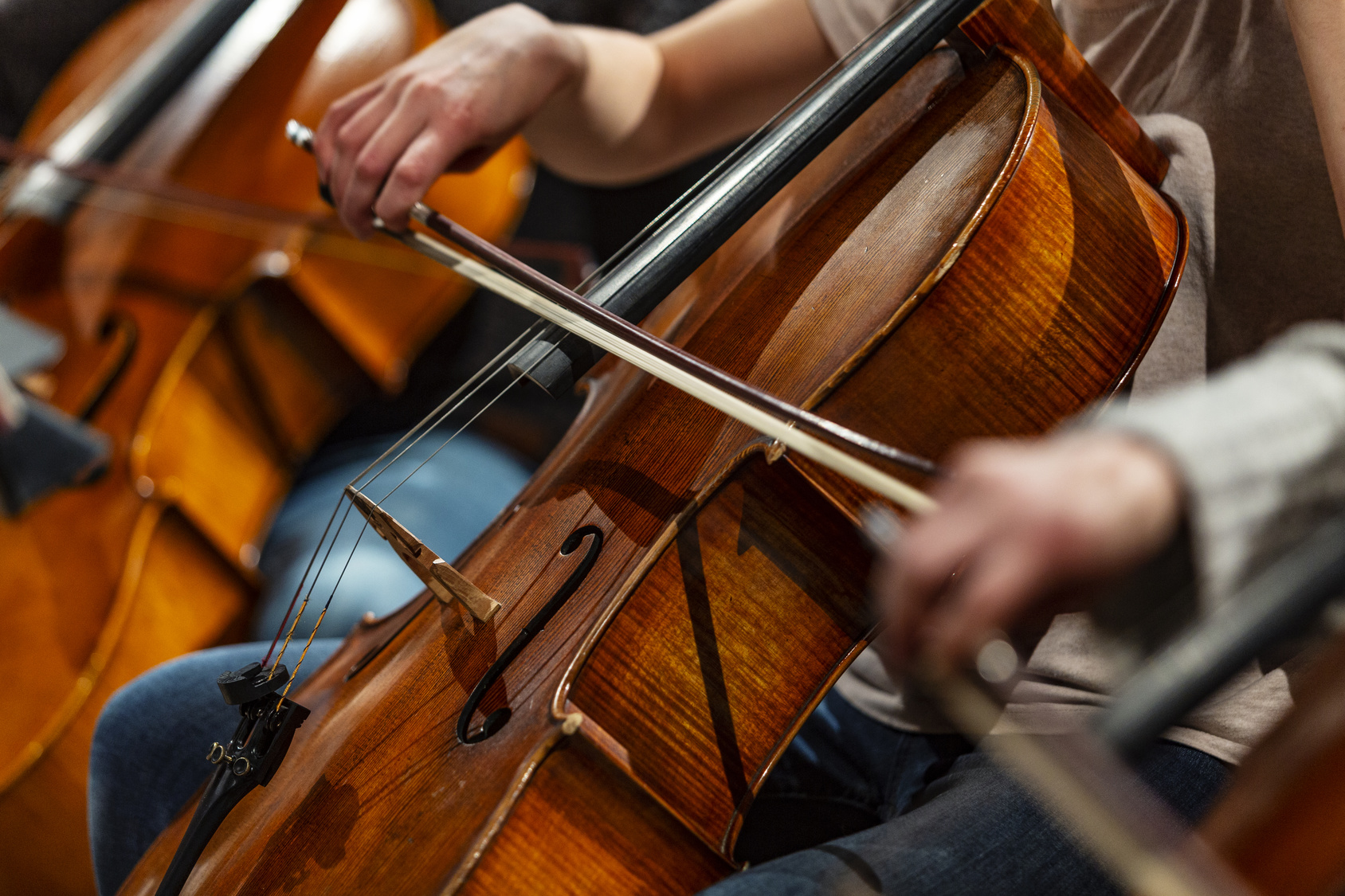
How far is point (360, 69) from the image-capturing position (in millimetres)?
1262

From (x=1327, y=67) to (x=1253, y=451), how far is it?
0.33m

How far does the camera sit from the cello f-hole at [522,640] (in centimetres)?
44

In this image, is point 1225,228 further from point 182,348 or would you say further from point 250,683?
point 182,348

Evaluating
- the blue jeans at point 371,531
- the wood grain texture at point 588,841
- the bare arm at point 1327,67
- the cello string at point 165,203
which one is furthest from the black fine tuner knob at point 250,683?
the cello string at point 165,203

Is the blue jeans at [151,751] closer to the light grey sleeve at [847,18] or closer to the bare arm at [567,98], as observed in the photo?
the bare arm at [567,98]

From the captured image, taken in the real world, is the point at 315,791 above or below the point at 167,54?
below

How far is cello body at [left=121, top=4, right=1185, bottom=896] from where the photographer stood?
16.5 inches

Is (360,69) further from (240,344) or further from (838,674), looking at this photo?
(838,674)

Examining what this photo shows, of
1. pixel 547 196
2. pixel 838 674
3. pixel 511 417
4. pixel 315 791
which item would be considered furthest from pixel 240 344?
pixel 838 674

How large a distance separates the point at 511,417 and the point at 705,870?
105 cm

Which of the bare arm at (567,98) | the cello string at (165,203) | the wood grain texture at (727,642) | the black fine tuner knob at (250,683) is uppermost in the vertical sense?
the cello string at (165,203)

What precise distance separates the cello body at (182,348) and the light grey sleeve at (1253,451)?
1.04 metres

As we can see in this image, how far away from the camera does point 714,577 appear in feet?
1.52

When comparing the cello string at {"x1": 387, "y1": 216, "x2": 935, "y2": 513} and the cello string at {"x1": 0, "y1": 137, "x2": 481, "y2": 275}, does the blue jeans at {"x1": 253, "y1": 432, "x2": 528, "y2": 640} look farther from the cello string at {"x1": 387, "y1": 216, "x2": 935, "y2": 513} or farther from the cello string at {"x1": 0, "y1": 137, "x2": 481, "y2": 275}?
the cello string at {"x1": 387, "y1": 216, "x2": 935, "y2": 513}
